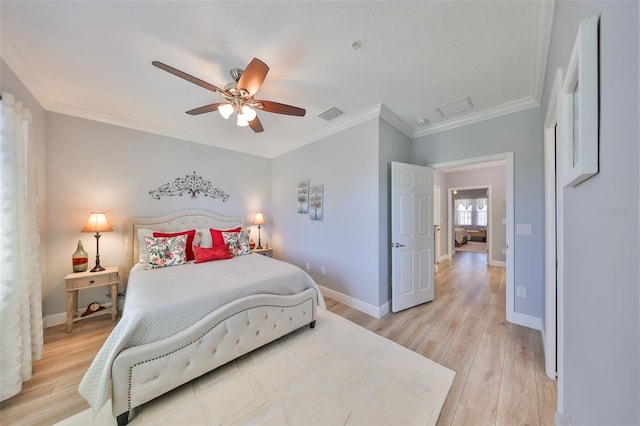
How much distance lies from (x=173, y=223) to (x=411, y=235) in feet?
11.6

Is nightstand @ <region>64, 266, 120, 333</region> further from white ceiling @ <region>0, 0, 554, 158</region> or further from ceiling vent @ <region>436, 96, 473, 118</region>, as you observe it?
ceiling vent @ <region>436, 96, 473, 118</region>

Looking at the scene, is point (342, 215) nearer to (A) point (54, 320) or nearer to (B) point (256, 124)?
(B) point (256, 124)

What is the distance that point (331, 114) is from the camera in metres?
2.83

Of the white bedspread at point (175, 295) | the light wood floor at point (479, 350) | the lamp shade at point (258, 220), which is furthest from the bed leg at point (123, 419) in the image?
the lamp shade at point (258, 220)

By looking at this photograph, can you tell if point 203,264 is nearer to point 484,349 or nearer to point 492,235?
point 484,349

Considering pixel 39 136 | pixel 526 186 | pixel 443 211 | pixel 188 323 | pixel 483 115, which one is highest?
pixel 483 115

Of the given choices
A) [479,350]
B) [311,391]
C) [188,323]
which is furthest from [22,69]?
[479,350]

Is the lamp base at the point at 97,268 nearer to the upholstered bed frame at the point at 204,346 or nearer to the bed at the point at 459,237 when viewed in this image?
the upholstered bed frame at the point at 204,346

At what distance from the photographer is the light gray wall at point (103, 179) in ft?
8.29

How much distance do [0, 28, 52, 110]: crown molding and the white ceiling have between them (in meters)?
0.01

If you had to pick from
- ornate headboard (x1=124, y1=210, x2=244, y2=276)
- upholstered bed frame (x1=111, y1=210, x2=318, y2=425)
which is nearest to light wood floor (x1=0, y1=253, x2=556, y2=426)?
upholstered bed frame (x1=111, y1=210, x2=318, y2=425)

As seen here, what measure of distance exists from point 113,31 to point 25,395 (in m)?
2.72

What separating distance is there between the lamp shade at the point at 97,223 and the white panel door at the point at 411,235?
359 centimetres

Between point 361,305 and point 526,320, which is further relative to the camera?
point 361,305
